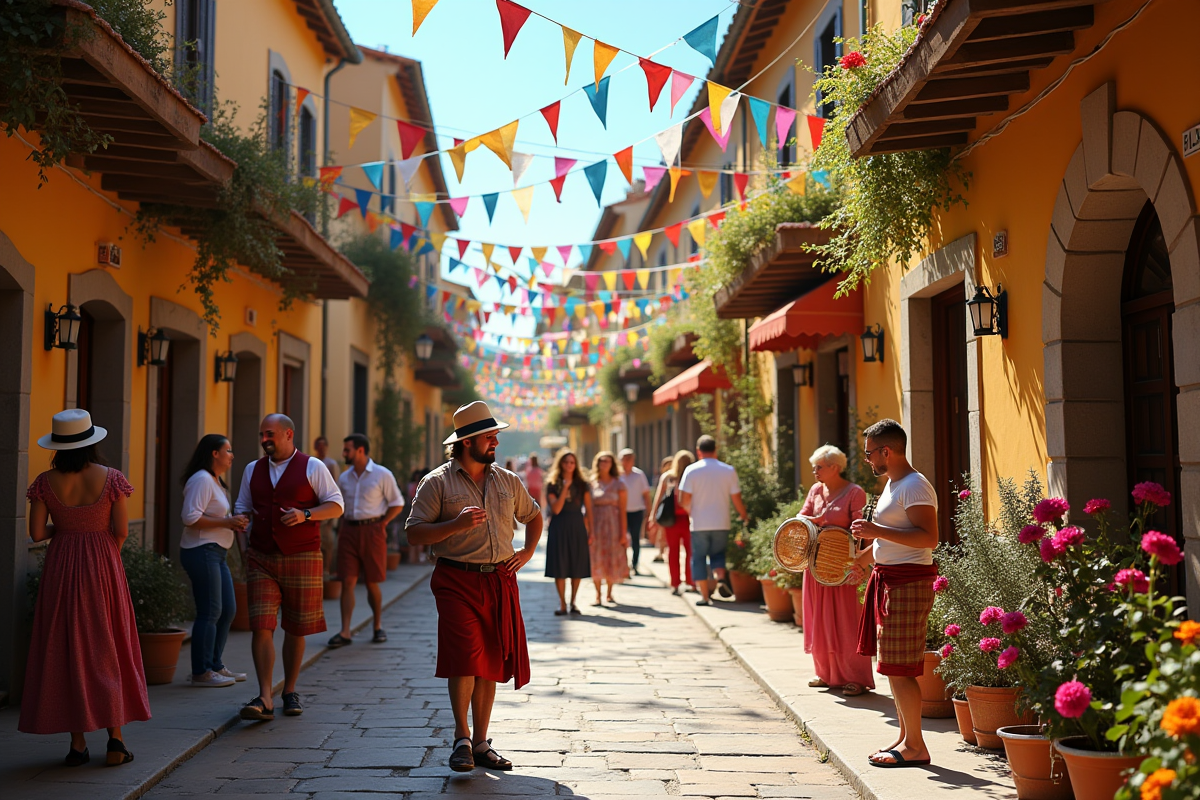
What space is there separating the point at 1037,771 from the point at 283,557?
4.37 meters

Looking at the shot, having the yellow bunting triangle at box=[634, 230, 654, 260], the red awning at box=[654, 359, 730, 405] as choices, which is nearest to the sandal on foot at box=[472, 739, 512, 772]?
the yellow bunting triangle at box=[634, 230, 654, 260]

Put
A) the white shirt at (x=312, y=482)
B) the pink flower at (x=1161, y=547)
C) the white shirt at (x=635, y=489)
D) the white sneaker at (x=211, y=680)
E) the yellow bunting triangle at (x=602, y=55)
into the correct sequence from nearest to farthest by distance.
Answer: the pink flower at (x=1161, y=547)
the white shirt at (x=312, y=482)
the white sneaker at (x=211, y=680)
the yellow bunting triangle at (x=602, y=55)
the white shirt at (x=635, y=489)

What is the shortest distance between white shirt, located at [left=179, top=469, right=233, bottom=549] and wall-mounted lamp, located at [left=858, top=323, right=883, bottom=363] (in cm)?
586

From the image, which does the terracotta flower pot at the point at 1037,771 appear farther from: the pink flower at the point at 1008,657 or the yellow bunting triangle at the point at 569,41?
the yellow bunting triangle at the point at 569,41

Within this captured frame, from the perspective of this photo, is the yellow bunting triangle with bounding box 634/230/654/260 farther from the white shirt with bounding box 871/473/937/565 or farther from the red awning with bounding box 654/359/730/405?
the white shirt with bounding box 871/473/937/565

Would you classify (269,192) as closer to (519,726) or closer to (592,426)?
(519,726)

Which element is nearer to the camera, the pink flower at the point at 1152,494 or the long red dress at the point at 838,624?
the pink flower at the point at 1152,494

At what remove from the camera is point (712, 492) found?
40.3 feet

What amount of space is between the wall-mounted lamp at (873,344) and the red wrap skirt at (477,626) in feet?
18.3

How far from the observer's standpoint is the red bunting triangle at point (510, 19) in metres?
7.85

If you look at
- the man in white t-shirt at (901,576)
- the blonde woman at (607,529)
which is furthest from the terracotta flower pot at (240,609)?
the man in white t-shirt at (901,576)

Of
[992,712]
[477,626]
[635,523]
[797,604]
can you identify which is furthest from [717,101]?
[635,523]

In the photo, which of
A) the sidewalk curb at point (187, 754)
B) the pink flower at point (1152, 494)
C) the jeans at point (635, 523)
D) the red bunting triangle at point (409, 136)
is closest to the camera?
the pink flower at point (1152, 494)

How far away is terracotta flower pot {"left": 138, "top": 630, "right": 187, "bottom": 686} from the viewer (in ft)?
25.3
